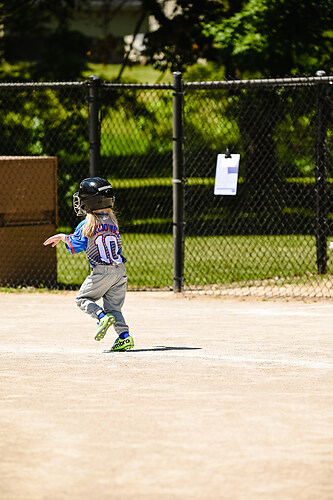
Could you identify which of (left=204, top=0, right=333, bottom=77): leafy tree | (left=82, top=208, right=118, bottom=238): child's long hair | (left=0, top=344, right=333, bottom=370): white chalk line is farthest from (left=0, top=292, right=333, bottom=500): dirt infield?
(left=204, top=0, right=333, bottom=77): leafy tree

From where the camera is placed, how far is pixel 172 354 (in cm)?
828

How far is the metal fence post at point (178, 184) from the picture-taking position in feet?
39.0

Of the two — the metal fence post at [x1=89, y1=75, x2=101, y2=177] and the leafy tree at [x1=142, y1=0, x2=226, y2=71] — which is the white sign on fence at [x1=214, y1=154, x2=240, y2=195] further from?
the leafy tree at [x1=142, y1=0, x2=226, y2=71]

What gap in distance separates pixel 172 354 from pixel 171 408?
69.9 inches

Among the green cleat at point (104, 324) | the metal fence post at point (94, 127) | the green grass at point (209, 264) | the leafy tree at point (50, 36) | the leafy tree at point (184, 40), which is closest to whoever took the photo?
the green cleat at point (104, 324)

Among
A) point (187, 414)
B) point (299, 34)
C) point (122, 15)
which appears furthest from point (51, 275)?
point (122, 15)

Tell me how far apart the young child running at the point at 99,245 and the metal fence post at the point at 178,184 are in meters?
3.46

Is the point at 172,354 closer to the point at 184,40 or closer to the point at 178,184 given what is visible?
the point at 178,184

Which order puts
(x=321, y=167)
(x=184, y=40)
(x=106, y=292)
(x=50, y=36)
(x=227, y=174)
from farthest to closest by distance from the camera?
(x=50, y=36), (x=184, y=40), (x=321, y=167), (x=227, y=174), (x=106, y=292)

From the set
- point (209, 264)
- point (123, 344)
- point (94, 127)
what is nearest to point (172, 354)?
point (123, 344)

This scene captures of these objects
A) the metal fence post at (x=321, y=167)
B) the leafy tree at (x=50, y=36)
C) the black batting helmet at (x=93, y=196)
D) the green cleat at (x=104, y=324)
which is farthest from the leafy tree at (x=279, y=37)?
the green cleat at (x=104, y=324)

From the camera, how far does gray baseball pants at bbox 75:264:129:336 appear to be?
27.7 ft

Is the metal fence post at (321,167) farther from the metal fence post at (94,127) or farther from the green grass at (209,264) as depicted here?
the metal fence post at (94,127)

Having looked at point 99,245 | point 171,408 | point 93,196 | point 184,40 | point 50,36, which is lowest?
point 50,36
